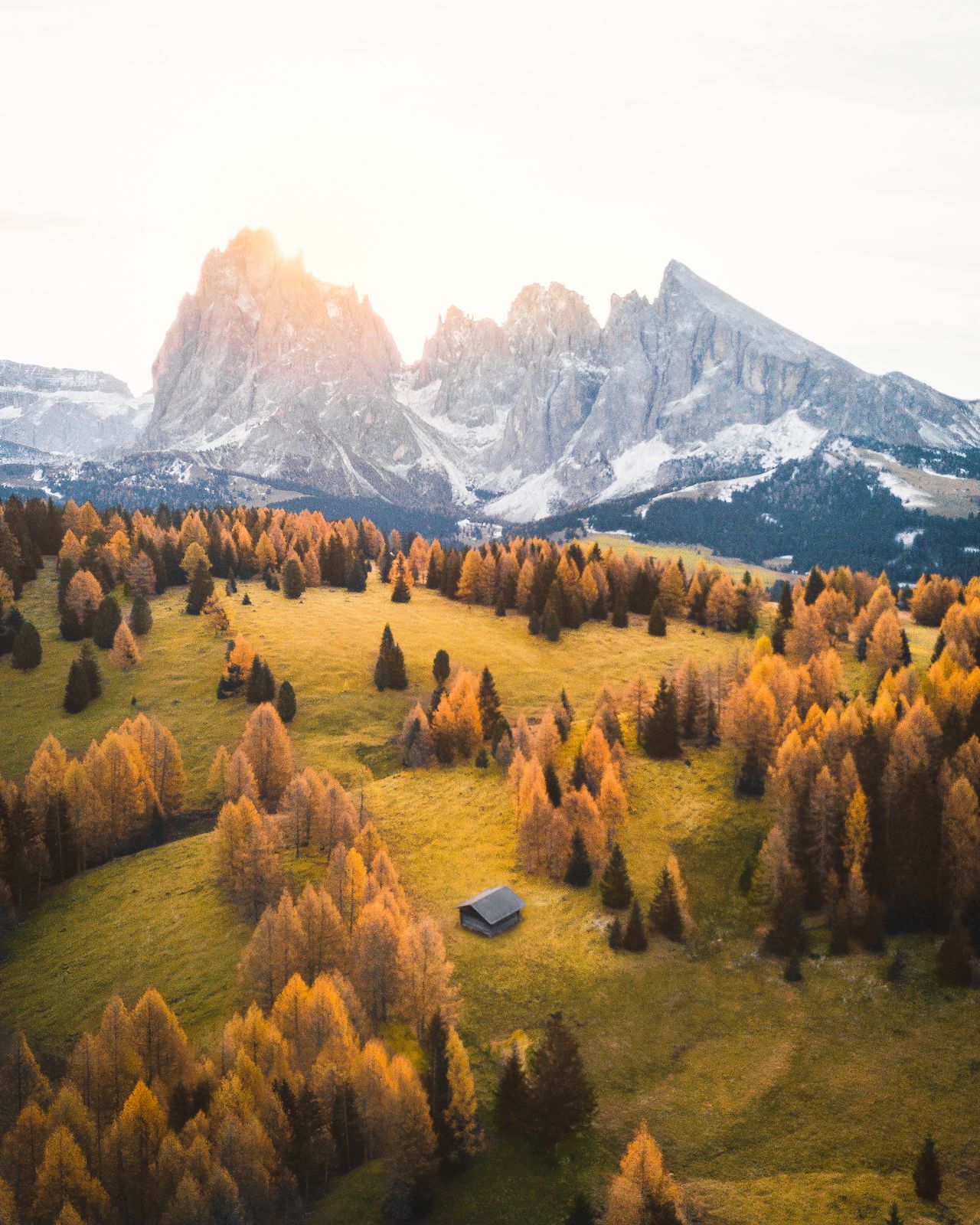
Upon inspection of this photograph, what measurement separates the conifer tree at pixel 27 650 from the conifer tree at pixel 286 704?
39134mm

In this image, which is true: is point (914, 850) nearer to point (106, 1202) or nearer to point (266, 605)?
point (106, 1202)

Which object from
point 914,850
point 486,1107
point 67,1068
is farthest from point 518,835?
point 67,1068

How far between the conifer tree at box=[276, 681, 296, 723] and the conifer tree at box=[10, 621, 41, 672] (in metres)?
39.1

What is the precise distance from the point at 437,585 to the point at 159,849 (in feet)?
297

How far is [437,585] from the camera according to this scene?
528 feet

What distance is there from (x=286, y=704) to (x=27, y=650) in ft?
136

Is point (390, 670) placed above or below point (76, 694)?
above

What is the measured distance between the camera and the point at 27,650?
11094cm

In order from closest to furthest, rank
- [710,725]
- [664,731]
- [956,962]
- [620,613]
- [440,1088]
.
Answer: [440,1088], [956,962], [664,731], [710,725], [620,613]

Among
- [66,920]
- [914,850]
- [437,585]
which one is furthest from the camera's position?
[437,585]

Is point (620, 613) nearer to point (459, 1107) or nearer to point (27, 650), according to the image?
point (27, 650)

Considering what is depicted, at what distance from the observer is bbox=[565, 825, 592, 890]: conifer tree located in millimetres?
71938

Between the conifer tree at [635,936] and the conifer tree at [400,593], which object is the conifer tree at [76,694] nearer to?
the conifer tree at [400,593]

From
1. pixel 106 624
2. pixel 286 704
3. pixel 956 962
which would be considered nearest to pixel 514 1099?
pixel 956 962
